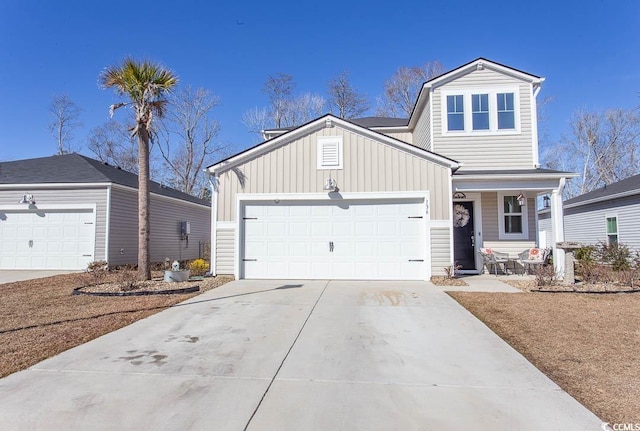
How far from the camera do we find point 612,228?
14.8 metres

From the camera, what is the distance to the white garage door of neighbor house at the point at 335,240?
389 inches

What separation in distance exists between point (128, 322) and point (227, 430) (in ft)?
12.2

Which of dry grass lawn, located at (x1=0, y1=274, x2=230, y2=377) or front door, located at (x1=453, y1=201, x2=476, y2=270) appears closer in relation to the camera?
dry grass lawn, located at (x1=0, y1=274, x2=230, y2=377)

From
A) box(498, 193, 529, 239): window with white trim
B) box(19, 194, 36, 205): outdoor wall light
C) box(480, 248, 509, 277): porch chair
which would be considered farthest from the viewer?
box(19, 194, 36, 205): outdoor wall light

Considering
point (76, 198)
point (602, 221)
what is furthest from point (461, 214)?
point (76, 198)

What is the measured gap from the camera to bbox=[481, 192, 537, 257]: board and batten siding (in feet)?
37.4

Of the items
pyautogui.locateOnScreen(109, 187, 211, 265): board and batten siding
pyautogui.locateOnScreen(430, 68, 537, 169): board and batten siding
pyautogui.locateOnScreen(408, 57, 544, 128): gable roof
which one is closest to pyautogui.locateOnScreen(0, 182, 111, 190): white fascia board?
pyautogui.locateOnScreen(109, 187, 211, 265): board and batten siding

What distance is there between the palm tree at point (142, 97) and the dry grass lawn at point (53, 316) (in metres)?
1.90

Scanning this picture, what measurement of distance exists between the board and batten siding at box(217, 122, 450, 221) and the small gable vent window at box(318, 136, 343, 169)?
122 mm

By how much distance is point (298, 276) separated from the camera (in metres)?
10.1

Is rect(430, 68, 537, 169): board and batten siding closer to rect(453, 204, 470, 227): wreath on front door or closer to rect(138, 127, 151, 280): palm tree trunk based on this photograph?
rect(453, 204, 470, 227): wreath on front door

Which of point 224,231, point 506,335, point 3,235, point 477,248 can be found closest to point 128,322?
point 224,231

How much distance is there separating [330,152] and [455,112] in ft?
16.1

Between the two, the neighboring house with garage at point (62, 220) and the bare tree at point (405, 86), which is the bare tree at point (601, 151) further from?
the neighboring house with garage at point (62, 220)
